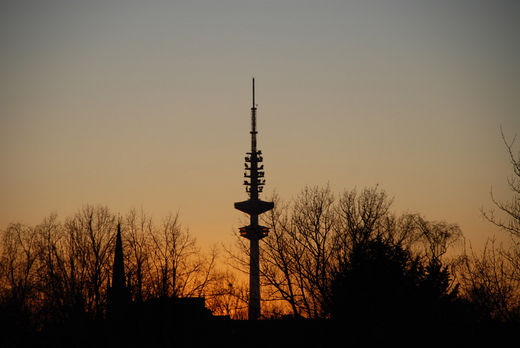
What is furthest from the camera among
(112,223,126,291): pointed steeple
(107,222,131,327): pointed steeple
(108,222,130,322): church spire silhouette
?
(112,223,126,291): pointed steeple

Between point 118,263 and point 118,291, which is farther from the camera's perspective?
point 118,263

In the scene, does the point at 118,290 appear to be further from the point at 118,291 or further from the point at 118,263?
the point at 118,263

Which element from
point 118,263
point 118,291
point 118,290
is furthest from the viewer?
point 118,263

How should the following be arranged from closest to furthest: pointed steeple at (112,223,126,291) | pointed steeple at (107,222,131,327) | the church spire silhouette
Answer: pointed steeple at (107,222,131,327) → the church spire silhouette → pointed steeple at (112,223,126,291)

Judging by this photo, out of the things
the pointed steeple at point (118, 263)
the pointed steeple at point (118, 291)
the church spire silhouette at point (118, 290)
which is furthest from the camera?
the pointed steeple at point (118, 263)

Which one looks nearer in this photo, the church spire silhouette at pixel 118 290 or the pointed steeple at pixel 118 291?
the pointed steeple at pixel 118 291

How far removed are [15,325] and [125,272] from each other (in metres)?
8.17

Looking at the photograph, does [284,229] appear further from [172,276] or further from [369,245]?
[172,276]

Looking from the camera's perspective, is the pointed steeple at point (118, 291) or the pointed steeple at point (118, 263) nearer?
the pointed steeple at point (118, 291)

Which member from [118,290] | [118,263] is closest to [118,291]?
[118,290]

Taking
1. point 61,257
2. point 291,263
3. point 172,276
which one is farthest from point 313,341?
point 61,257

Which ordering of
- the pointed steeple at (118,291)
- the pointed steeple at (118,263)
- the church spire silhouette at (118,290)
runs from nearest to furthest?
the pointed steeple at (118,291) < the church spire silhouette at (118,290) < the pointed steeple at (118,263)

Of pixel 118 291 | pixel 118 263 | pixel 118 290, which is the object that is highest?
pixel 118 263

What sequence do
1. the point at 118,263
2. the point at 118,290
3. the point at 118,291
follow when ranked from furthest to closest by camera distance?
the point at 118,263 < the point at 118,290 < the point at 118,291
